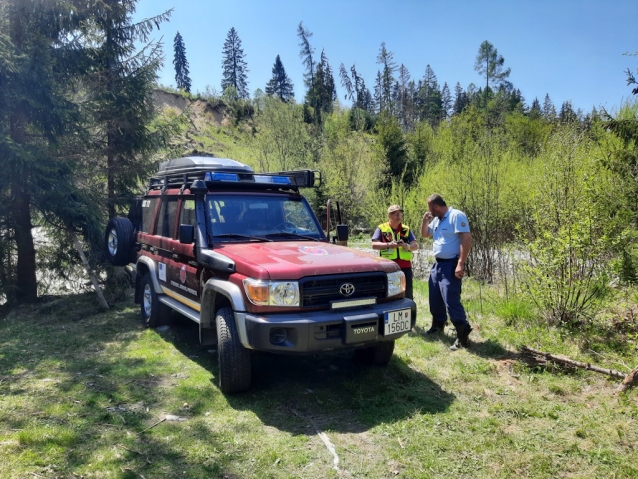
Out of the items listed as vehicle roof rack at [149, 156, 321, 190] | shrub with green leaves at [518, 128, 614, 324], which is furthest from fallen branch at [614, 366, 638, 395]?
vehicle roof rack at [149, 156, 321, 190]

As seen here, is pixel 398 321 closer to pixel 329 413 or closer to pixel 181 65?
pixel 329 413

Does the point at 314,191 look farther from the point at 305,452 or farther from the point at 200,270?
the point at 305,452

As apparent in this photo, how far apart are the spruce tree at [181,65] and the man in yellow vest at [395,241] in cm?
7980

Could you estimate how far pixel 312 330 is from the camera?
3930 millimetres

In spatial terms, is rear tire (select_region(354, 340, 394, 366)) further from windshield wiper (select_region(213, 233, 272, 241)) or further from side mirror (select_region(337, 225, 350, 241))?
windshield wiper (select_region(213, 233, 272, 241))

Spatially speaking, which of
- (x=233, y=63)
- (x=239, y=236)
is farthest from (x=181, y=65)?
(x=239, y=236)

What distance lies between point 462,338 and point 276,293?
9.33ft

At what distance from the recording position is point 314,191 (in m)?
20.2

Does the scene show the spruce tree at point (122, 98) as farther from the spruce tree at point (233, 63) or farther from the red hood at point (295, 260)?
the spruce tree at point (233, 63)

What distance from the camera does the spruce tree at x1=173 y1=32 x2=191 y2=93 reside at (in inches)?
3066

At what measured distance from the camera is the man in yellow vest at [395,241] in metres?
6.13

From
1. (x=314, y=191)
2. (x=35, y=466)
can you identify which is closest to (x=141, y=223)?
(x=35, y=466)

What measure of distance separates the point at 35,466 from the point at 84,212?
6.63 meters

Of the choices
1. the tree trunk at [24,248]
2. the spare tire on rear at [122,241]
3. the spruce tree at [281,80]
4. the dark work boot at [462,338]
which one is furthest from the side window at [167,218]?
the spruce tree at [281,80]
